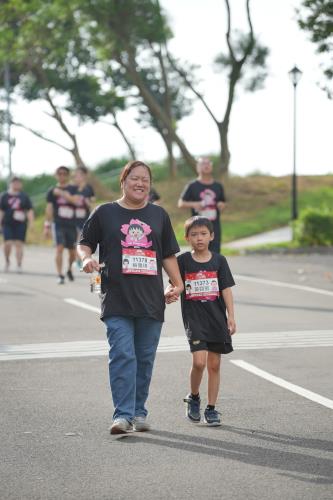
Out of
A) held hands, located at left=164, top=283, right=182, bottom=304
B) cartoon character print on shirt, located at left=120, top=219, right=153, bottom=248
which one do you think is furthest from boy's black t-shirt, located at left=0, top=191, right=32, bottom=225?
cartoon character print on shirt, located at left=120, top=219, right=153, bottom=248

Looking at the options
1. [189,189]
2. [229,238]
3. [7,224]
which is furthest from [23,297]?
[229,238]

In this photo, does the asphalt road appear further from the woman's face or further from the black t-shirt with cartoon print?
the woman's face

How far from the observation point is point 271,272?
20.6 m

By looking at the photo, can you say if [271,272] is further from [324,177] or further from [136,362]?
[324,177]

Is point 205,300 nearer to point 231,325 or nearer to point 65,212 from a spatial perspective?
point 231,325

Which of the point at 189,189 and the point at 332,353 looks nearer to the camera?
the point at 332,353

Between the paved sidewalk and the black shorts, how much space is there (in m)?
22.8

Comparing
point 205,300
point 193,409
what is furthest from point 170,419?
point 205,300

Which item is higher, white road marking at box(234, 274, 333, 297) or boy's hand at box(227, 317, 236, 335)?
boy's hand at box(227, 317, 236, 335)

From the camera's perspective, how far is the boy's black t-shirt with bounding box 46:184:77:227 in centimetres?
1877

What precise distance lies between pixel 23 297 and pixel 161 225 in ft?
30.9

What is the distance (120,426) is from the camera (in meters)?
6.82

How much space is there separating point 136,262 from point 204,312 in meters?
0.68

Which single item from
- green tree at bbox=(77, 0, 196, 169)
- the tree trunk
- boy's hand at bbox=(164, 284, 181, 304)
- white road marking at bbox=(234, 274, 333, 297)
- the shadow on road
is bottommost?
the shadow on road
